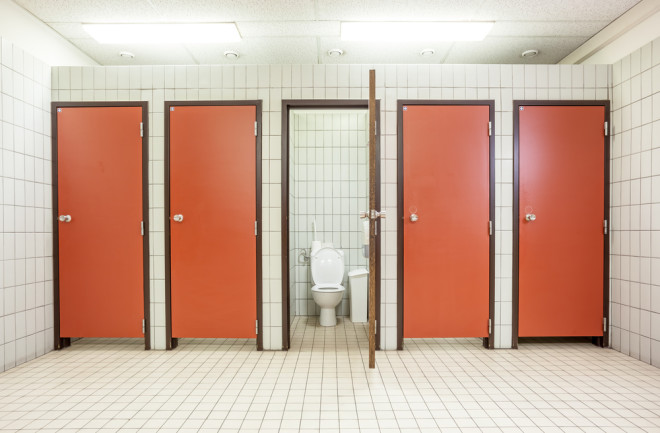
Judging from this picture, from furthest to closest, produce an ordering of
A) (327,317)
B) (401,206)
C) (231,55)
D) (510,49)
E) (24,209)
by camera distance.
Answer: (327,317) → (231,55) → (510,49) → (401,206) → (24,209)

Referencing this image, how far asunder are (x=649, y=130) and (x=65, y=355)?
4.57 metres

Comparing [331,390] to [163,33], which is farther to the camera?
[163,33]

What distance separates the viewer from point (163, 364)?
2.69 m

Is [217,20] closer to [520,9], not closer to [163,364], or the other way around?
[520,9]

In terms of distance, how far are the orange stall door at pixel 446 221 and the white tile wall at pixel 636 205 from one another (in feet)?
3.27

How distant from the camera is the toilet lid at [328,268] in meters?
3.94

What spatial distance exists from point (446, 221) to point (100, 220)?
2710 millimetres

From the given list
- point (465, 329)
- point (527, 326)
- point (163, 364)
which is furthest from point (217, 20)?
point (527, 326)

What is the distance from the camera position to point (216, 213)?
117 inches

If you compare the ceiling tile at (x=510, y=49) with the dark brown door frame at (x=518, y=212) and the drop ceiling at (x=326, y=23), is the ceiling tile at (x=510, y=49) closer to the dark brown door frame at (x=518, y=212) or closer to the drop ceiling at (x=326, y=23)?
the drop ceiling at (x=326, y=23)

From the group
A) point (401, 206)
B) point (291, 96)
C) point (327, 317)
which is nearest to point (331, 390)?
point (401, 206)

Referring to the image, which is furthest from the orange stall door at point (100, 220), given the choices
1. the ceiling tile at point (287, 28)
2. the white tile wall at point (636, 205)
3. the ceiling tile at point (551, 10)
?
the white tile wall at point (636, 205)

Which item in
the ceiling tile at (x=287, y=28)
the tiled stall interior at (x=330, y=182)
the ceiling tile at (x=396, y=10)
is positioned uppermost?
the ceiling tile at (x=287, y=28)

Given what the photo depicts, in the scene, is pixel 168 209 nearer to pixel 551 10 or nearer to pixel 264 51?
pixel 264 51
